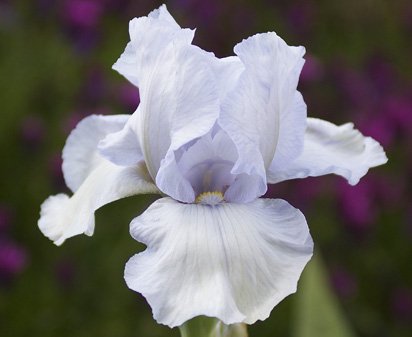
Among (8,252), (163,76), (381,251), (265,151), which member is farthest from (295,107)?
(381,251)

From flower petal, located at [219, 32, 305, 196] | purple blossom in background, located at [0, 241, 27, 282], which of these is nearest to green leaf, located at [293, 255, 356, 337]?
flower petal, located at [219, 32, 305, 196]

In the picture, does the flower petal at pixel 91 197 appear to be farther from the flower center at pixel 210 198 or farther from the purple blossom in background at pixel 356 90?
the purple blossom in background at pixel 356 90

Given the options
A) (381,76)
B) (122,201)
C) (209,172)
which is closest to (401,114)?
(381,76)

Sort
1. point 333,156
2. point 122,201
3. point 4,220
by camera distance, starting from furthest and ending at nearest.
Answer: point 122,201 → point 4,220 → point 333,156

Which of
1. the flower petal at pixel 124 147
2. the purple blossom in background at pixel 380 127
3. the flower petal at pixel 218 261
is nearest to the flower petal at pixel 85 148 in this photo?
the flower petal at pixel 124 147

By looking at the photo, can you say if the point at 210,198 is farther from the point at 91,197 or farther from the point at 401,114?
the point at 401,114

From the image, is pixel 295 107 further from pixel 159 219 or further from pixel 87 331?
pixel 87 331

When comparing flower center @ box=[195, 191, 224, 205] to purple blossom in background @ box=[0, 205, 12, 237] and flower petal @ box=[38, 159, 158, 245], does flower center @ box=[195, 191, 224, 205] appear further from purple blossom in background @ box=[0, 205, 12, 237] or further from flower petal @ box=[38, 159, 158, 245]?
purple blossom in background @ box=[0, 205, 12, 237]
